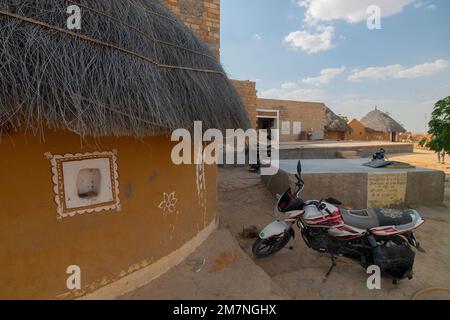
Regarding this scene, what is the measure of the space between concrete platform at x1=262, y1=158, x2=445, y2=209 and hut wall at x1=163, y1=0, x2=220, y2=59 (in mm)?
3662

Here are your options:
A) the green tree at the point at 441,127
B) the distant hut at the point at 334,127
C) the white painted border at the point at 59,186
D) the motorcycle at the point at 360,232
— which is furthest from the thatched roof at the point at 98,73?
the distant hut at the point at 334,127

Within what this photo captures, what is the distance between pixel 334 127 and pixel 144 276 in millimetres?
27149

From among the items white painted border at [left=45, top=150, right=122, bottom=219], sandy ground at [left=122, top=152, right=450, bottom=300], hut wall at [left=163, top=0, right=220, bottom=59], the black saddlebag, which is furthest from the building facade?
white painted border at [left=45, top=150, right=122, bottom=219]

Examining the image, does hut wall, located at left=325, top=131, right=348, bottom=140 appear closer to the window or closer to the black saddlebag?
the black saddlebag

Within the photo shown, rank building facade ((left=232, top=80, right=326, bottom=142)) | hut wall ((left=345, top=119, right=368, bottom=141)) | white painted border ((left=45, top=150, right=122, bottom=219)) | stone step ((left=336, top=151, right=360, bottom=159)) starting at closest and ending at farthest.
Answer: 1. white painted border ((left=45, top=150, right=122, bottom=219))
2. stone step ((left=336, top=151, right=360, bottom=159))
3. building facade ((left=232, top=80, right=326, bottom=142))
4. hut wall ((left=345, top=119, right=368, bottom=141))

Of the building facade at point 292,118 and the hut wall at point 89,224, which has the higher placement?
the building facade at point 292,118

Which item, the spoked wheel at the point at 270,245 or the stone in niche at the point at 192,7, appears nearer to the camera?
the spoked wheel at the point at 270,245

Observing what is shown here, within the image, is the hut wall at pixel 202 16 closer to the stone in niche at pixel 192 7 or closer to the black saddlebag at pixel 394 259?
the stone in niche at pixel 192 7

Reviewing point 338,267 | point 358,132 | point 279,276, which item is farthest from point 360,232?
point 358,132

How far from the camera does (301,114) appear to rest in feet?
74.3

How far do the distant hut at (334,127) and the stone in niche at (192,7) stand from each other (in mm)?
23293

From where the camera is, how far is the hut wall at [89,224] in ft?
6.41

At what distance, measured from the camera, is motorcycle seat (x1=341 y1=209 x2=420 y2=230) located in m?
3.26
